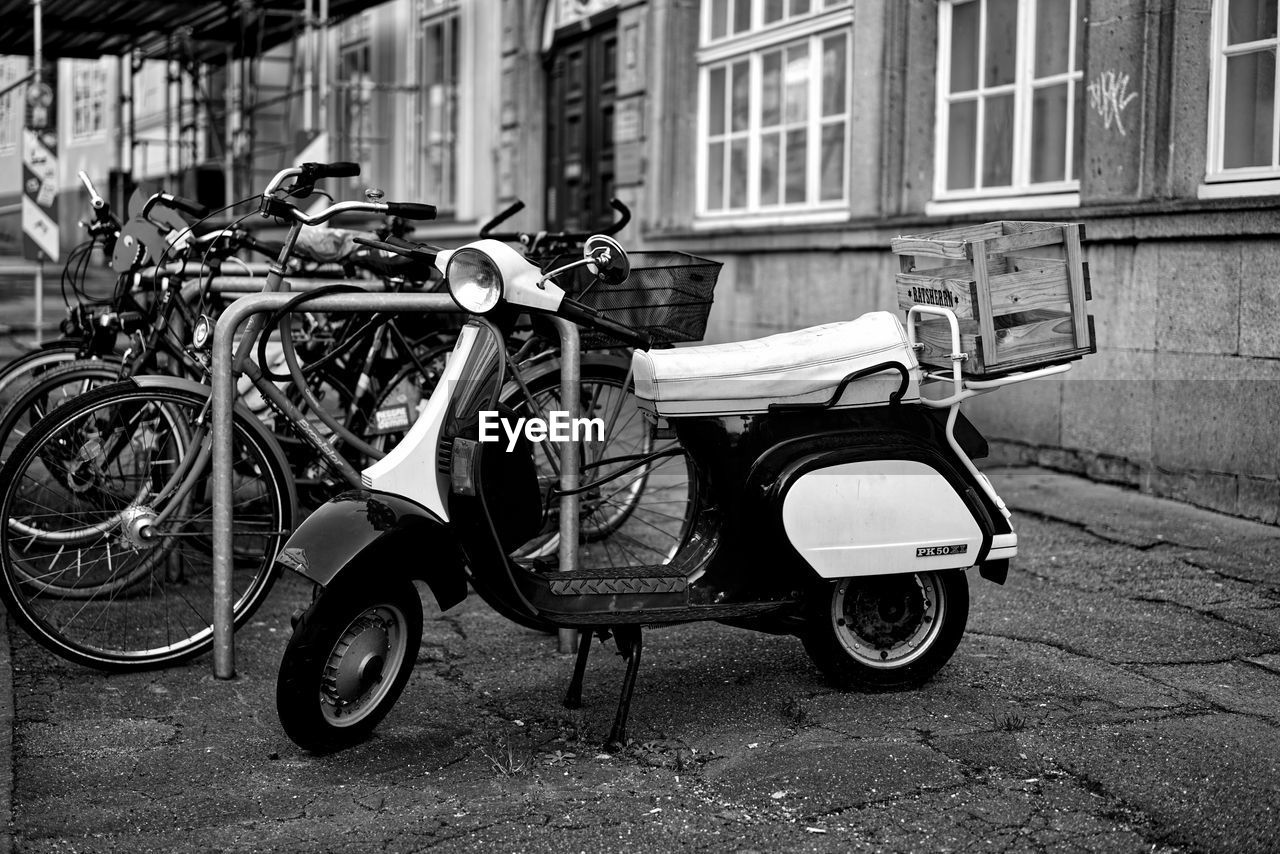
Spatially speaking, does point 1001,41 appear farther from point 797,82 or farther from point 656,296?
point 656,296

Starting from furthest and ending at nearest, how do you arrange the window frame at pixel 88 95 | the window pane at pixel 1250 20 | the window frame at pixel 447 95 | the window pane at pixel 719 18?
1. the window frame at pixel 88 95
2. the window frame at pixel 447 95
3. the window pane at pixel 719 18
4. the window pane at pixel 1250 20

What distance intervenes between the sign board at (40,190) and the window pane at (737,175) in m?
5.47

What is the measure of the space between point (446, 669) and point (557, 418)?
0.96 meters

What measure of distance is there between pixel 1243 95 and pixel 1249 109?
0.23 ft

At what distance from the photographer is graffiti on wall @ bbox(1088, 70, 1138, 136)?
23.5 ft

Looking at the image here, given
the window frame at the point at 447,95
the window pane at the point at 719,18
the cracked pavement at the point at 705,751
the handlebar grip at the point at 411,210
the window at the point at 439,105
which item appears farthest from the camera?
the window at the point at 439,105

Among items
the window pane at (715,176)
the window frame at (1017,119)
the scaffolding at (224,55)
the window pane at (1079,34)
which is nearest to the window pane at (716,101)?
the window pane at (715,176)

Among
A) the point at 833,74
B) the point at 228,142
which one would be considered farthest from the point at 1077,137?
the point at 228,142

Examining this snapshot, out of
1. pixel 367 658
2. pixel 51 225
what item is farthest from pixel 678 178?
pixel 367 658

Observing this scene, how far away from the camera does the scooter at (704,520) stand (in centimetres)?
371

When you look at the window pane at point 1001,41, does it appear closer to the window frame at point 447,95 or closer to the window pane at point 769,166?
the window pane at point 769,166

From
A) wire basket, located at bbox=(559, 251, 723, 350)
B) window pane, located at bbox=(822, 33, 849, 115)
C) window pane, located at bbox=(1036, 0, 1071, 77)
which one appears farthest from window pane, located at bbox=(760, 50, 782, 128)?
wire basket, located at bbox=(559, 251, 723, 350)

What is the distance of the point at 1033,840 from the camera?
125 inches

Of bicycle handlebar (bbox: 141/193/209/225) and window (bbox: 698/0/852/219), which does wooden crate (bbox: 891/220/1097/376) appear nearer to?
bicycle handlebar (bbox: 141/193/209/225)
